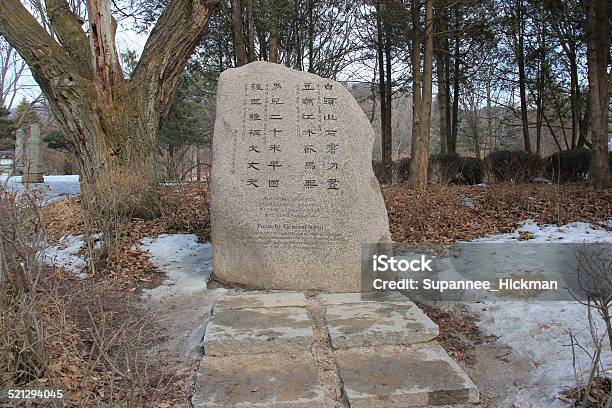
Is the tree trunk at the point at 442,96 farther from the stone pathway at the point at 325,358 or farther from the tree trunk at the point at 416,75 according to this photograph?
the stone pathway at the point at 325,358

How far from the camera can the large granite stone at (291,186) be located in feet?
14.1

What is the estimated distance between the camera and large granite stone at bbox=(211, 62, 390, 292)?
4285 mm

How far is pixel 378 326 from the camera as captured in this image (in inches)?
130

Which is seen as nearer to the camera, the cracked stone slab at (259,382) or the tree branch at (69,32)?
the cracked stone slab at (259,382)

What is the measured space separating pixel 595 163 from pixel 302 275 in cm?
663

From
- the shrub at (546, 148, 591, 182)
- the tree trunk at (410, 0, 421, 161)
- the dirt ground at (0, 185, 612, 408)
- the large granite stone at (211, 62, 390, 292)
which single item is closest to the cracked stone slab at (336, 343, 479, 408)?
the dirt ground at (0, 185, 612, 408)

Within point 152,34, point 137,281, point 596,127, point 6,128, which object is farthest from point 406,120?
point 137,281

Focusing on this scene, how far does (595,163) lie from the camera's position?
8.41m

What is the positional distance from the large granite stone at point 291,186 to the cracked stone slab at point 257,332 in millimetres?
725

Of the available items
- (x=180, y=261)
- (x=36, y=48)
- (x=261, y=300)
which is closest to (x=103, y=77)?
(x=36, y=48)

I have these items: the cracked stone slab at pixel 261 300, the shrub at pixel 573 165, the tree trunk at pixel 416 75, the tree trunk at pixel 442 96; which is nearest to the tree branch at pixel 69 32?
the cracked stone slab at pixel 261 300

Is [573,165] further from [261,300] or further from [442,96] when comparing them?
[261,300]

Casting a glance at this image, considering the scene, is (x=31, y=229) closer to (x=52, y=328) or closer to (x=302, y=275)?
(x=52, y=328)

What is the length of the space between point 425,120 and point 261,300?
6.82 m
